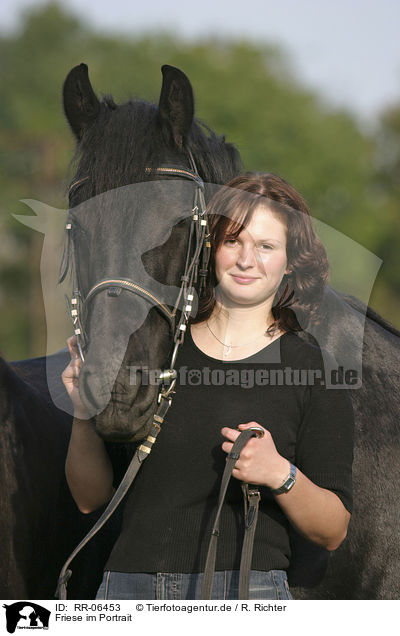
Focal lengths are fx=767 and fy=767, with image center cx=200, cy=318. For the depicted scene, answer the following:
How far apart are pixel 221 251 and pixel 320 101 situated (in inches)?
1959

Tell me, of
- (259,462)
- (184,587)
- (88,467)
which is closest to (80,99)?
(88,467)

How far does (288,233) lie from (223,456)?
0.79 metres

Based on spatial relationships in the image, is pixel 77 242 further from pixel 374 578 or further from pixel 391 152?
pixel 391 152

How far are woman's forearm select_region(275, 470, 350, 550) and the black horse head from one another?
20.0 inches

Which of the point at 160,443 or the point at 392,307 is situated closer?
the point at 160,443

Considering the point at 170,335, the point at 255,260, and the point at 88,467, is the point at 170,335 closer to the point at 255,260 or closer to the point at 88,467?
the point at 255,260

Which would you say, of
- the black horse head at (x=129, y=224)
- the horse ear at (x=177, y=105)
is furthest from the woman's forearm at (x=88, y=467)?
the horse ear at (x=177, y=105)

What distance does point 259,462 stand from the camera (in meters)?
2.32

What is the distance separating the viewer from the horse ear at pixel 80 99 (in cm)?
280

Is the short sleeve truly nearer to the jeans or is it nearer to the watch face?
the watch face

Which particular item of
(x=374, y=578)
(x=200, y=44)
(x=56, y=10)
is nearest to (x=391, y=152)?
(x=200, y=44)

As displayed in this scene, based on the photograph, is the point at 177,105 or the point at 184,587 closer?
the point at 184,587

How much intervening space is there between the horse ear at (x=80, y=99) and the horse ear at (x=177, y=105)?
29cm
